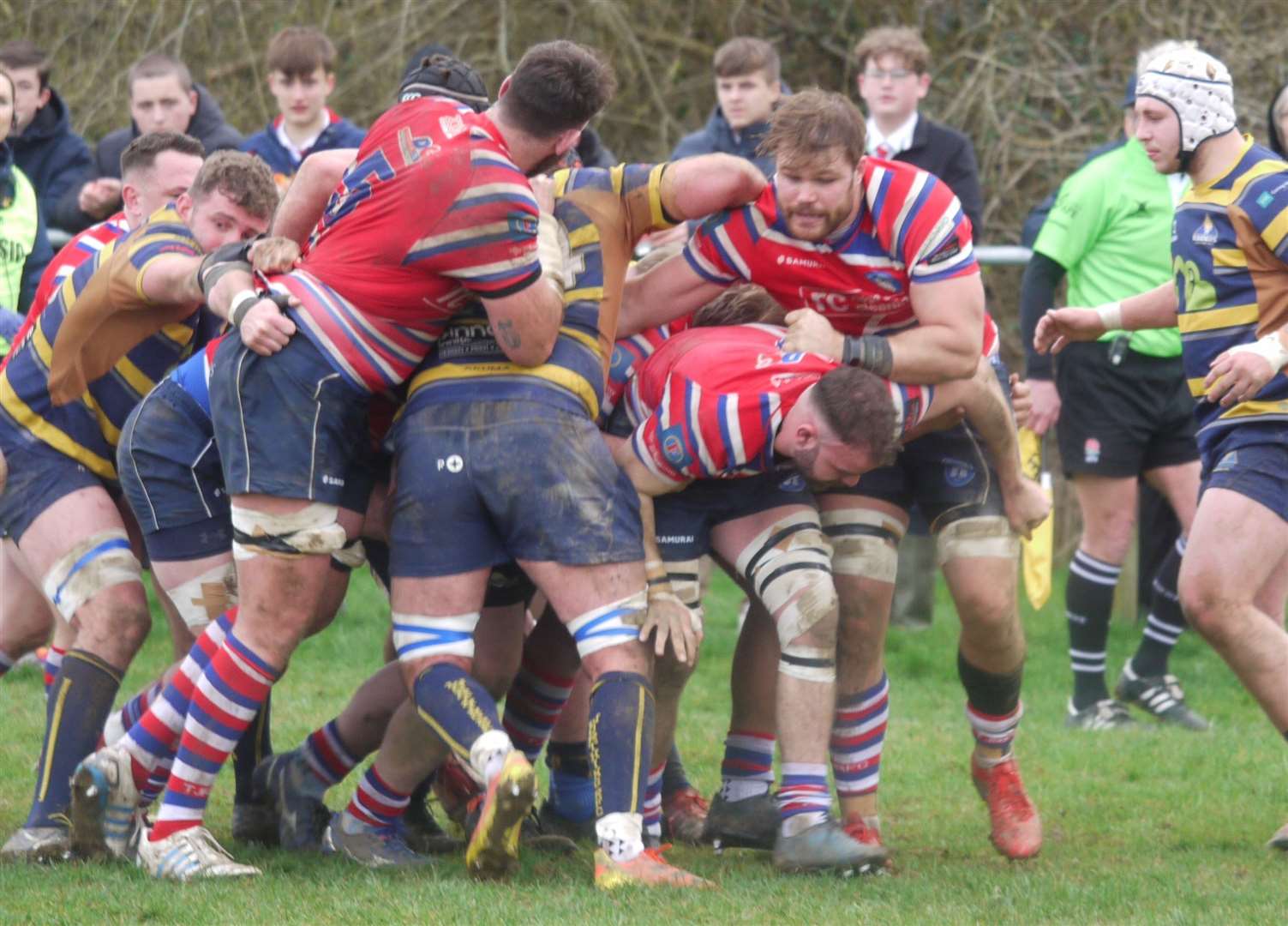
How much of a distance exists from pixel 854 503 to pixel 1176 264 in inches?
50.1

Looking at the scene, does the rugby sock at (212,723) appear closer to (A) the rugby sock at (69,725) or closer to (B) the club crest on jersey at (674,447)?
(A) the rugby sock at (69,725)

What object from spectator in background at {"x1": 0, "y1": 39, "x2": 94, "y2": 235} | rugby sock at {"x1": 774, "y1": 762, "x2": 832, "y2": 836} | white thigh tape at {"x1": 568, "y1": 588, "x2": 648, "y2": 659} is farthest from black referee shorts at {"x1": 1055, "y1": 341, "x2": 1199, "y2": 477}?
spectator in background at {"x1": 0, "y1": 39, "x2": 94, "y2": 235}

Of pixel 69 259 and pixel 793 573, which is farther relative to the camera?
pixel 69 259

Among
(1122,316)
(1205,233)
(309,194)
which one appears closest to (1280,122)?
(1122,316)

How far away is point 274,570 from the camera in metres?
5.02

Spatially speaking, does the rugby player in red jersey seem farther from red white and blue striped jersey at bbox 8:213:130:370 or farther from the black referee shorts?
the black referee shorts

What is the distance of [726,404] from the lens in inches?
202

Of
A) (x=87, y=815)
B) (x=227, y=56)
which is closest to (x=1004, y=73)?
(x=227, y=56)

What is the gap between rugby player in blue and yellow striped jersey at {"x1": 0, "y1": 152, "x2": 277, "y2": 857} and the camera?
536 centimetres

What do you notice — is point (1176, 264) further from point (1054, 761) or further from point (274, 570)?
point (274, 570)

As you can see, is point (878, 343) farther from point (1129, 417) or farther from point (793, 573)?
point (1129, 417)

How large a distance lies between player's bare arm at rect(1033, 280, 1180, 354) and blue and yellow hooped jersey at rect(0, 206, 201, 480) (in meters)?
2.80

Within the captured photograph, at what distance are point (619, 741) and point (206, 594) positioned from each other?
1389 mm

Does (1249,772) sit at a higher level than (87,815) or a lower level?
lower
